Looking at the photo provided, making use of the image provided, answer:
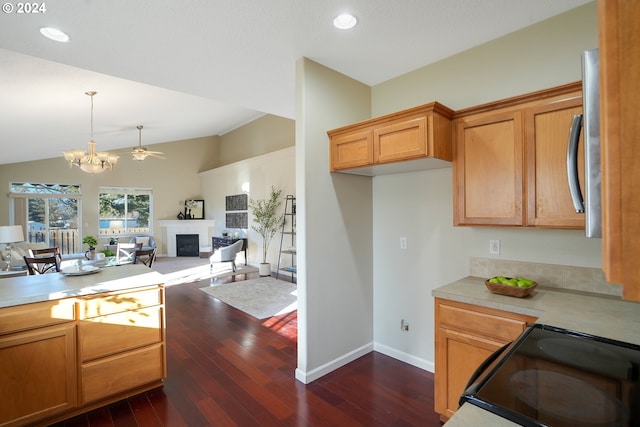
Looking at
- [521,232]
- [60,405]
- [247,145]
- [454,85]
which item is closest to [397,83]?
[454,85]

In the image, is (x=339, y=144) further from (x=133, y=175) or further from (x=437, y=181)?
(x=133, y=175)

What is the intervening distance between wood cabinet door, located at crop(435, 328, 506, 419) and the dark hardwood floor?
0.22 metres

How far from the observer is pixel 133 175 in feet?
32.1

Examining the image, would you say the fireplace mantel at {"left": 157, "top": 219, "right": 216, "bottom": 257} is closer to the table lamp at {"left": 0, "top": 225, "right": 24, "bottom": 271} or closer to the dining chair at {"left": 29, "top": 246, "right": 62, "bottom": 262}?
the dining chair at {"left": 29, "top": 246, "right": 62, "bottom": 262}

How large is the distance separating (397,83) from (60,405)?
12.2ft

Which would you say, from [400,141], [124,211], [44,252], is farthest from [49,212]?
[400,141]

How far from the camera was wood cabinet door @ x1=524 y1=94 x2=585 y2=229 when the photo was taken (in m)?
1.83

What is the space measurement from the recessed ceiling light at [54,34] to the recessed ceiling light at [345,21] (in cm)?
197

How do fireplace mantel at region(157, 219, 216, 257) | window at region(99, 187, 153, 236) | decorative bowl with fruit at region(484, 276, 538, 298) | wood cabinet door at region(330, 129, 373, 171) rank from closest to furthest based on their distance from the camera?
1. decorative bowl with fruit at region(484, 276, 538, 298)
2. wood cabinet door at region(330, 129, 373, 171)
3. window at region(99, 187, 153, 236)
4. fireplace mantel at region(157, 219, 216, 257)

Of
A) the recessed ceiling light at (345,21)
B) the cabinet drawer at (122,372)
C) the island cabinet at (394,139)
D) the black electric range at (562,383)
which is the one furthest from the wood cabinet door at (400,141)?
the cabinet drawer at (122,372)

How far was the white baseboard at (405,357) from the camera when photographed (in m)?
2.82

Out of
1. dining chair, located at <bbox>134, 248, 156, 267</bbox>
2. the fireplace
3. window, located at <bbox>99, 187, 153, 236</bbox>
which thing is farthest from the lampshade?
the fireplace

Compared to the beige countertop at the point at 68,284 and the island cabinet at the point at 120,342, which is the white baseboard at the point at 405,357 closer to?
the island cabinet at the point at 120,342

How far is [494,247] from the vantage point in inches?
95.7
